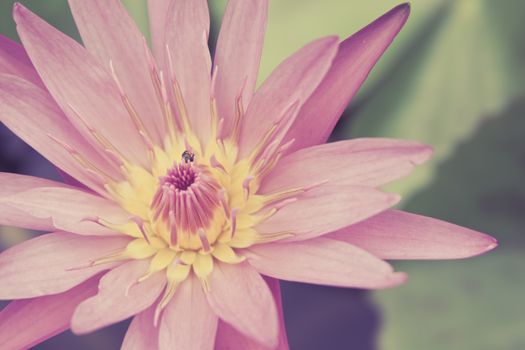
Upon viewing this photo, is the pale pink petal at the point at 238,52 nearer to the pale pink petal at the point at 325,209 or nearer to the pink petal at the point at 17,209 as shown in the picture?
the pale pink petal at the point at 325,209

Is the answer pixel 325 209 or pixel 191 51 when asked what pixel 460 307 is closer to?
pixel 325 209

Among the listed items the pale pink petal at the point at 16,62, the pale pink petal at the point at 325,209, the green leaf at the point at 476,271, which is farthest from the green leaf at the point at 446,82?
the pale pink petal at the point at 16,62

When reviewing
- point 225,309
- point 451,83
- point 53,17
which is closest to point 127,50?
point 225,309

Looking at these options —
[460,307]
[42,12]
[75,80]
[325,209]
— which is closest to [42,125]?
[75,80]

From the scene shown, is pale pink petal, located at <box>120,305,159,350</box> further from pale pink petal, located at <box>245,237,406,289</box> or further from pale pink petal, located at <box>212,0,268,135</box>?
pale pink petal, located at <box>212,0,268,135</box>

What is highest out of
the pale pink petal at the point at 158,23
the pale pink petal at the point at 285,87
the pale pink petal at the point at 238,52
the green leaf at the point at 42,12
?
the green leaf at the point at 42,12
